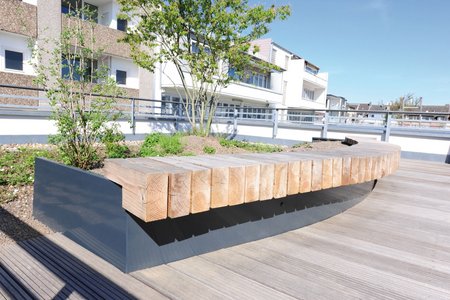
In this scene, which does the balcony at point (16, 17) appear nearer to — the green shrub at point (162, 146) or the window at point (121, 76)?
the window at point (121, 76)

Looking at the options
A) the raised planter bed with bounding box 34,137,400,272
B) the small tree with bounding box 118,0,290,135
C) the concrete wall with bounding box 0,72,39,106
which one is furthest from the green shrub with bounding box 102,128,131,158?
Answer: the concrete wall with bounding box 0,72,39,106

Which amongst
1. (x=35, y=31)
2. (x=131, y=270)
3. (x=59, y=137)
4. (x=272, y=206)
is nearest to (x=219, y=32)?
(x=59, y=137)

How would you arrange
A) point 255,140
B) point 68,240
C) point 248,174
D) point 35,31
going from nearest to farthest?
point 248,174
point 68,240
point 255,140
point 35,31

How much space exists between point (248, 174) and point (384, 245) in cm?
123

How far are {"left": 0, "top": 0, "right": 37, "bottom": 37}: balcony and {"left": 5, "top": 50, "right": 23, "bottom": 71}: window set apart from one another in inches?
38.8

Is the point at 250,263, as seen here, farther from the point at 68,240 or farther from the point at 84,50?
the point at 84,50

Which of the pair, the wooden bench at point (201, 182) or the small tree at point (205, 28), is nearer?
the wooden bench at point (201, 182)

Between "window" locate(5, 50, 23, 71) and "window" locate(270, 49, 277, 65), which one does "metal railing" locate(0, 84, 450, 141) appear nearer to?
"window" locate(5, 50, 23, 71)

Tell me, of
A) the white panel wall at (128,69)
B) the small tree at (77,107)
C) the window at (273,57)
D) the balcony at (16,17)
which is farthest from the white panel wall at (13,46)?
the window at (273,57)

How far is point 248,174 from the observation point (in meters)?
1.70

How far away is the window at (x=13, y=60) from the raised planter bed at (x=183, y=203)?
13.3 meters

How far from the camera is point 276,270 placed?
1678 mm

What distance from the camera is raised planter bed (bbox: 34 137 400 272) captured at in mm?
1443

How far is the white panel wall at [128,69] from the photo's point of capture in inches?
645
